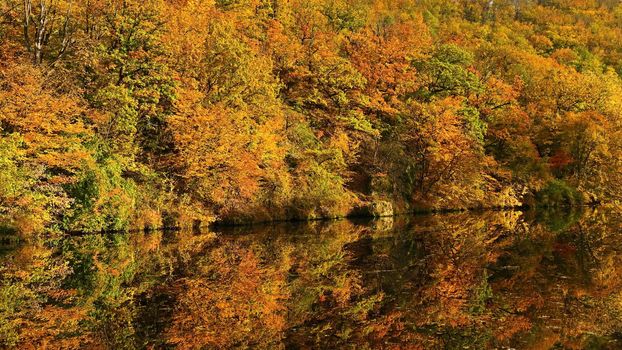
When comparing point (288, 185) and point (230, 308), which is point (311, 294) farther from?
point (288, 185)

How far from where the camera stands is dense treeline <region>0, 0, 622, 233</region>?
28031 mm

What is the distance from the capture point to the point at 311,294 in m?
14.9

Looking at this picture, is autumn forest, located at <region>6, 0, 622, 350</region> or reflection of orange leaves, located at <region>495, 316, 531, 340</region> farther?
autumn forest, located at <region>6, 0, 622, 350</region>

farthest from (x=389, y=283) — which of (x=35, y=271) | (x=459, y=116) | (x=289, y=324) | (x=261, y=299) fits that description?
(x=459, y=116)

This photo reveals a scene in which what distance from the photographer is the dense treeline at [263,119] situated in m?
28.0

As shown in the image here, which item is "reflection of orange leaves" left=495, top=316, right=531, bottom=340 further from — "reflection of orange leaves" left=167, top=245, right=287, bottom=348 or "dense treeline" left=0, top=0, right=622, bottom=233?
"dense treeline" left=0, top=0, right=622, bottom=233

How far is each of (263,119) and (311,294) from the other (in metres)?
23.9

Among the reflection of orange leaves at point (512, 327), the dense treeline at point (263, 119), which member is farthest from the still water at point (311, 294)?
the dense treeline at point (263, 119)

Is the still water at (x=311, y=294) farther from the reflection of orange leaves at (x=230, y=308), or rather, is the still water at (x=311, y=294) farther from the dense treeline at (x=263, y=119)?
the dense treeline at (x=263, y=119)

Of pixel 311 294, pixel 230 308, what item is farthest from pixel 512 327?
pixel 230 308

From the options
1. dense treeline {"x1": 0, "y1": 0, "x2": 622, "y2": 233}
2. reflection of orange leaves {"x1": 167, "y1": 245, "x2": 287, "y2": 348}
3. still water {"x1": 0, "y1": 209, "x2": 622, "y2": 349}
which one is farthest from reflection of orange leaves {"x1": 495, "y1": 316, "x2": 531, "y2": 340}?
dense treeline {"x1": 0, "y1": 0, "x2": 622, "y2": 233}

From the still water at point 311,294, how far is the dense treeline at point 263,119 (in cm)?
506

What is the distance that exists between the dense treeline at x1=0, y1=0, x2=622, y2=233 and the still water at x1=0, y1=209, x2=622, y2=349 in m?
5.06

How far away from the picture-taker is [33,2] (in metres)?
32.6
